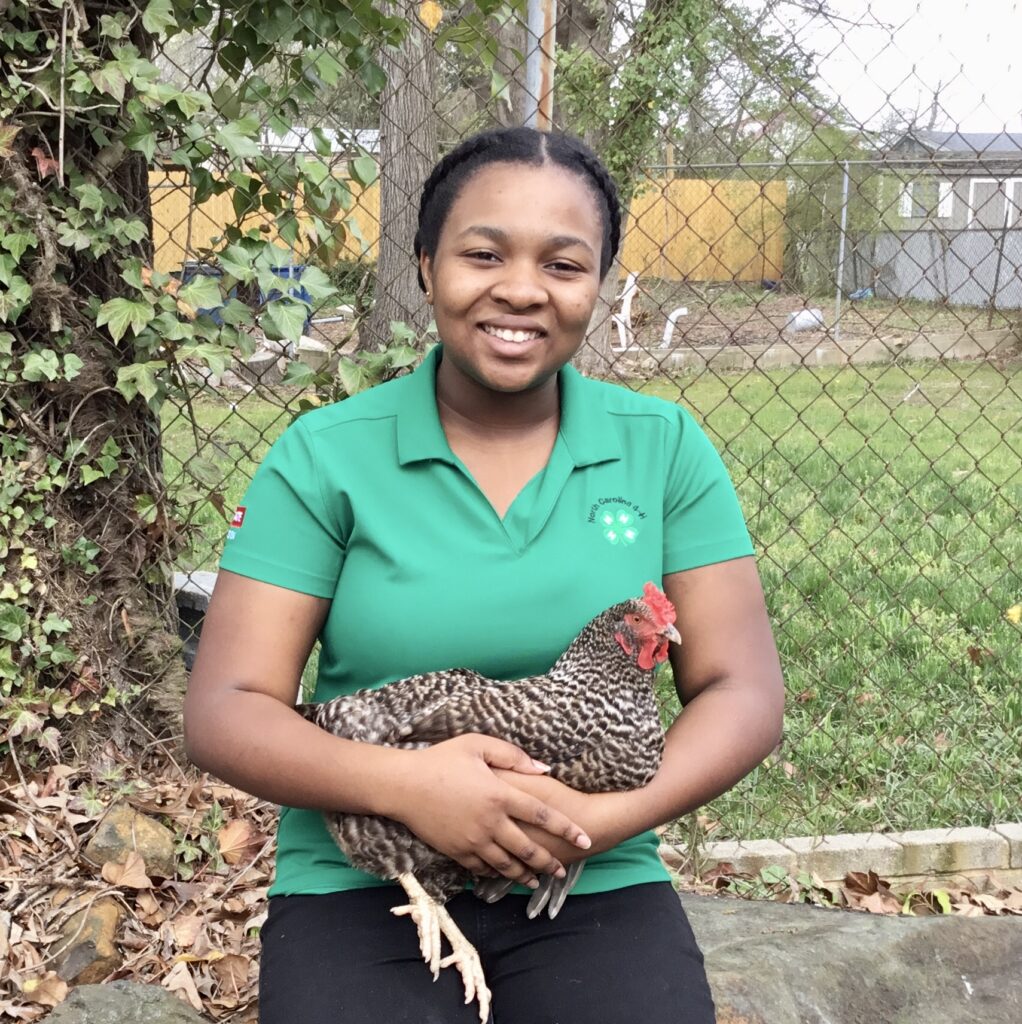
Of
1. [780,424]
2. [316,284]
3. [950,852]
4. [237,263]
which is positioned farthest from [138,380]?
[780,424]

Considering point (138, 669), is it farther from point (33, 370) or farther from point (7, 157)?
point (7, 157)

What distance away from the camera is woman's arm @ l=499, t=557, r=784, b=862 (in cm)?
176

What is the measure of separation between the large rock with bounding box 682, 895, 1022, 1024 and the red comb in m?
0.95

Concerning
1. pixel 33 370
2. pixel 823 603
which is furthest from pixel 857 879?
pixel 33 370

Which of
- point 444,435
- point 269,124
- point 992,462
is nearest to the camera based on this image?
point 444,435

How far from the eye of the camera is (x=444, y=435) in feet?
6.57

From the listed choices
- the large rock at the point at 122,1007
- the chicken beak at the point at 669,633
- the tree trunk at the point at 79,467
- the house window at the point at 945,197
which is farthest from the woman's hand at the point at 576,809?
the house window at the point at 945,197

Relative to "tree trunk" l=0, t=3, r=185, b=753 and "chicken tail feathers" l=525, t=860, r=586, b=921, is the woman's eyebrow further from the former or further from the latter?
"tree trunk" l=0, t=3, r=185, b=753

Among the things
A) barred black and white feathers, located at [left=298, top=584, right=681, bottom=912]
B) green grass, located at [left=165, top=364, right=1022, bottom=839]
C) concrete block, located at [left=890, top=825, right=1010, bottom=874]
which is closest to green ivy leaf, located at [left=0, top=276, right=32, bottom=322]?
green grass, located at [left=165, top=364, right=1022, bottom=839]

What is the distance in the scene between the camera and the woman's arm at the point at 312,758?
1.68 m

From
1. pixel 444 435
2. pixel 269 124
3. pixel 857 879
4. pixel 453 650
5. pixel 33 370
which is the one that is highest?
pixel 269 124

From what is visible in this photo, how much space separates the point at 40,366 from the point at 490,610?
155cm

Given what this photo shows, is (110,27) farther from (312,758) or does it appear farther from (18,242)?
(312,758)

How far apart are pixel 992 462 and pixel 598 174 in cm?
592
